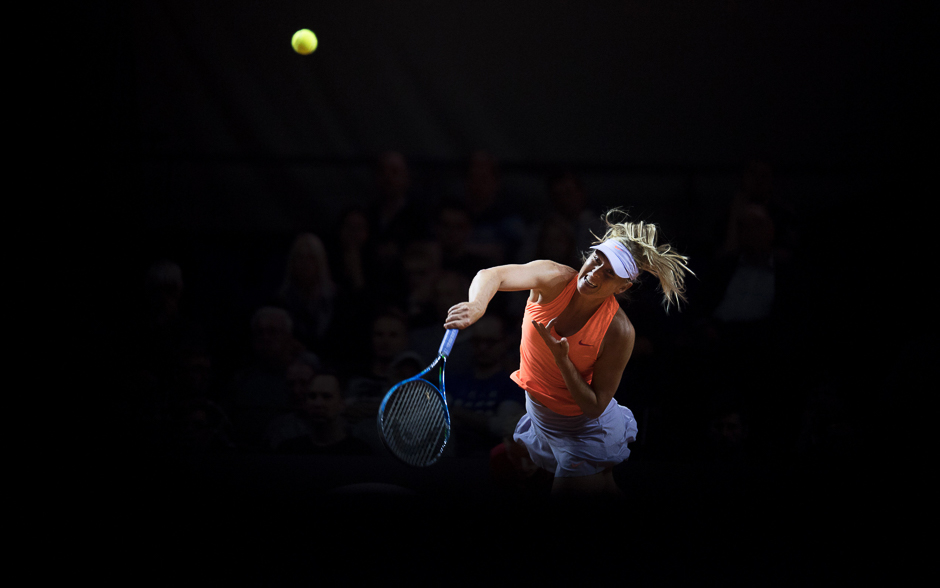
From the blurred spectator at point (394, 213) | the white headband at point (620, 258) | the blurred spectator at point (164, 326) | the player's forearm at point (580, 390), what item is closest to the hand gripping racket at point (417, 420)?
the player's forearm at point (580, 390)

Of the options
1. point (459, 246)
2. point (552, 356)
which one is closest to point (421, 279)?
point (459, 246)

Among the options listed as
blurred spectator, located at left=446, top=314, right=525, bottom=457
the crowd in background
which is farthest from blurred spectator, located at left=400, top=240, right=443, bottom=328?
blurred spectator, located at left=446, top=314, right=525, bottom=457

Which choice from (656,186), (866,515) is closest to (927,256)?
(656,186)

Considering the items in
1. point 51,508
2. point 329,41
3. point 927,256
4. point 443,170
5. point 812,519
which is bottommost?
point 51,508

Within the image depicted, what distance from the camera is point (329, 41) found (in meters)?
3.74

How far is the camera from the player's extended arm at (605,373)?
1837 mm

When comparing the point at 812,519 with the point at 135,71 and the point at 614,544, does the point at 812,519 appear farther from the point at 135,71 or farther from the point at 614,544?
the point at 135,71

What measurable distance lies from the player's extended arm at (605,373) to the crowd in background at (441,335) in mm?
721

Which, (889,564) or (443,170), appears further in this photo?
(443,170)

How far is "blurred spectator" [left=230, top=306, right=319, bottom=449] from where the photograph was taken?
9.45 feet

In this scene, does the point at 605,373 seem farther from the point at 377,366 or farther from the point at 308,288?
the point at 308,288

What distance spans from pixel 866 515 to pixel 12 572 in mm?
Result: 2072

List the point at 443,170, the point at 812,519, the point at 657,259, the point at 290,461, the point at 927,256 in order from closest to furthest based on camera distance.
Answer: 1. the point at 812,519
2. the point at 657,259
3. the point at 290,461
4. the point at 927,256
5. the point at 443,170

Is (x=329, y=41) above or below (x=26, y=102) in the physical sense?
above
